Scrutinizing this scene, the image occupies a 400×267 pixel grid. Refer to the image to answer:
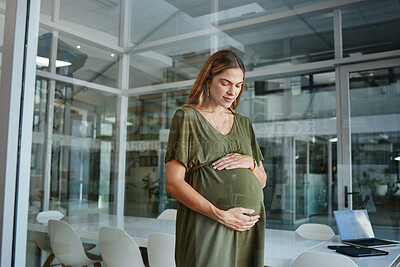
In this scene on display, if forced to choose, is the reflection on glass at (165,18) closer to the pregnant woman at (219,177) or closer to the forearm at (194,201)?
the pregnant woman at (219,177)

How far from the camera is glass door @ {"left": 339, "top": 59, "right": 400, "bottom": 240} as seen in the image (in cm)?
218

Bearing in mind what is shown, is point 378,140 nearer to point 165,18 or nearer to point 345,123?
point 345,123

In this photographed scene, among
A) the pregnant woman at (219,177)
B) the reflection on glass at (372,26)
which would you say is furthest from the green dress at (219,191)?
the reflection on glass at (372,26)

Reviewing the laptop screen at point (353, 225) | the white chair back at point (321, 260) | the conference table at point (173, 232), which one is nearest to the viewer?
the white chair back at point (321, 260)

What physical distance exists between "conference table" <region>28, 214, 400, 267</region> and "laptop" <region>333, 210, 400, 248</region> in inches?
2.8

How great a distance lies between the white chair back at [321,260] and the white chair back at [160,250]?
2.05 feet

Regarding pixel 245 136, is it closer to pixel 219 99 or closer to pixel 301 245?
pixel 219 99

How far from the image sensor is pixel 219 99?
5.10 feet

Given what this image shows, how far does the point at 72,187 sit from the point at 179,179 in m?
1.49

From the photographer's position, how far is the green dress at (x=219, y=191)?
1.51 metres

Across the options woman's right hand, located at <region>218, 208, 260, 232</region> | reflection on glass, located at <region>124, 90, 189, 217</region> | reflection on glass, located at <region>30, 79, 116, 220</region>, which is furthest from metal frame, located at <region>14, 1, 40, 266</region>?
woman's right hand, located at <region>218, 208, 260, 232</region>

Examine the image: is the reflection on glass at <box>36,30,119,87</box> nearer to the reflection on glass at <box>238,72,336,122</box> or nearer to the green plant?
the green plant

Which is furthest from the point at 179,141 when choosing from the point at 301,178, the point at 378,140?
the point at 301,178

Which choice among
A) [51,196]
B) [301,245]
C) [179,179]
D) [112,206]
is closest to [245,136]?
[179,179]
